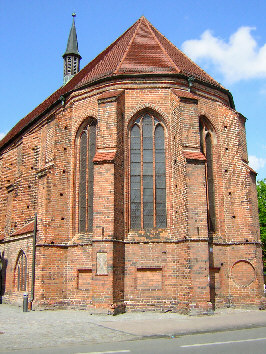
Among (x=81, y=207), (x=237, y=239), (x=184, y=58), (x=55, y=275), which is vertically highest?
(x=184, y=58)

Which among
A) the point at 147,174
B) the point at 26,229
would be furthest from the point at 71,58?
the point at 147,174

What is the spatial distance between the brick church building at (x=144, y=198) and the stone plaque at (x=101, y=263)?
0.03 metres

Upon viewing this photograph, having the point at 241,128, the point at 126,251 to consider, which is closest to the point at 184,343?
the point at 126,251

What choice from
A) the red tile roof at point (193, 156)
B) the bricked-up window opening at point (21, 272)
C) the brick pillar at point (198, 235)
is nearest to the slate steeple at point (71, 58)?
the bricked-up window opening at point (21, 272)

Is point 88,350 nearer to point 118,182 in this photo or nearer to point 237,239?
point 118,182

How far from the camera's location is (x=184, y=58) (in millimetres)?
18641

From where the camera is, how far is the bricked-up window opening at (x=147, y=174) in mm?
15000

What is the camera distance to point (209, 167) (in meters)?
16.4

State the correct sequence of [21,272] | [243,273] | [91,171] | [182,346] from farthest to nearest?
[21,272] < [91,171] < [243,273] < [182,346]

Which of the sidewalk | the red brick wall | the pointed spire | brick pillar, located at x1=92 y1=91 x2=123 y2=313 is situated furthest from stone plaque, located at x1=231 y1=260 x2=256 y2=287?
the pointed spire

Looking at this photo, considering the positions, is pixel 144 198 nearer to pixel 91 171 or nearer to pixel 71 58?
pixel 91 171

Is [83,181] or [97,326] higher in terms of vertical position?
[83,181]

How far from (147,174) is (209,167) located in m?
2.75

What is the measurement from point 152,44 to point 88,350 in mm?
13699
